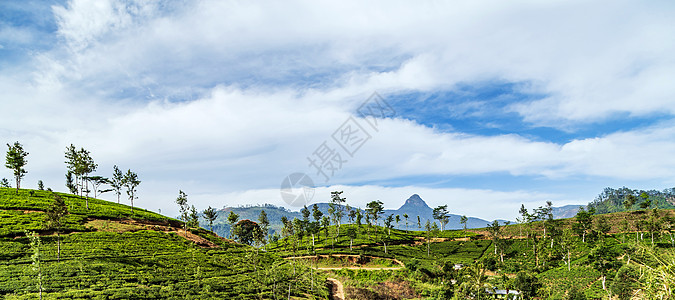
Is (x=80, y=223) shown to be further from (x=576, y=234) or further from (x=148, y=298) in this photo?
(x=576, y=234)

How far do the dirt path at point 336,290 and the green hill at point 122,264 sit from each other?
6.84ft

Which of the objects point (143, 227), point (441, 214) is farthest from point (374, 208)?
point (143, 227)

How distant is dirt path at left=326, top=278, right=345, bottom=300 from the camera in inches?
2104

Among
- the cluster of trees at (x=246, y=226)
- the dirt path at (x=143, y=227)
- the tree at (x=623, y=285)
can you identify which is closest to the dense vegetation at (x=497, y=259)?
the tree at (x=623, y=285)

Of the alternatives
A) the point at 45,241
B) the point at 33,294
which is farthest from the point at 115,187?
the point at 33,294

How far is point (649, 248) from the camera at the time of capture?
26.8ft

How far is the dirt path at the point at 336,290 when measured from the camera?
5344cm

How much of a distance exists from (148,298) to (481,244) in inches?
3579

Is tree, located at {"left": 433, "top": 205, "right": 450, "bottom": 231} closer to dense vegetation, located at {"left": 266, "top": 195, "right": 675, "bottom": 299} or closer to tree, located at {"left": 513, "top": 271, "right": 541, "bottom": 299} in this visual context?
dense vegetation, located at {"left": 266, "top": 195, "right": 675, "bottom": 299}

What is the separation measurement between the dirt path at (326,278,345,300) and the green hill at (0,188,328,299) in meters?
2.08

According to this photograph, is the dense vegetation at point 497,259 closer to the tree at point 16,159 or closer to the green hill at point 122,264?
the green hill at point 122,264

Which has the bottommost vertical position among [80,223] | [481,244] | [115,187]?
[481,244]

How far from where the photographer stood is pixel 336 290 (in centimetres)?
5738

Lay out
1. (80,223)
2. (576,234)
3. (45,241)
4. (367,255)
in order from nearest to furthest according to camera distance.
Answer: (45,241) < (80,223) < (367,255) < (576,234)
